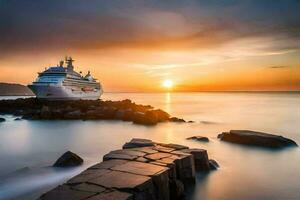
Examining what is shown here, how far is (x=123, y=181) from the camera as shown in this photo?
190 inches

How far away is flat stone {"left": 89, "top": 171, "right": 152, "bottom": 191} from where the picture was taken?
4590mm

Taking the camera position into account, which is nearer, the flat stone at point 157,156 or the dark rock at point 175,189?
the dark rock at point 175,189

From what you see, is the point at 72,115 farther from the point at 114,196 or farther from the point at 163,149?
the point at 114,196

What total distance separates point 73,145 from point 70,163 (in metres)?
6.10

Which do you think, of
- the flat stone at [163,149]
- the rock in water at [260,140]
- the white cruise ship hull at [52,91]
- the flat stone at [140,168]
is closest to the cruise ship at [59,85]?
the white cruise ship hull at [52,91]

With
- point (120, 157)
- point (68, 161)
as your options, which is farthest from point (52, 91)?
point (120, 157)

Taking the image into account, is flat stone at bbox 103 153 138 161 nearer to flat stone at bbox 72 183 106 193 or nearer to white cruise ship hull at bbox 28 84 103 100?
flat stone at bbox 72 183 106 193

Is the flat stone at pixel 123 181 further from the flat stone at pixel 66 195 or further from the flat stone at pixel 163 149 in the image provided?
the flat stone at pixel 163 149

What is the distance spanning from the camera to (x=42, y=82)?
53062 mm

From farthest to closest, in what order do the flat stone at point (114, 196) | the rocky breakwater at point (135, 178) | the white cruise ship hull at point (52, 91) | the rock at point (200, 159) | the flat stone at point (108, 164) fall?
the white cruise ship hull at point (52, 91) < the rock at point (200, 159) < the flat stone at point (108, 164) < the rocky breakwater at point (135, 178) < the flat stone at point (114, 196)

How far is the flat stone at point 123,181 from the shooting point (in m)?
4.59

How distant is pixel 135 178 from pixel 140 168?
0.66 m

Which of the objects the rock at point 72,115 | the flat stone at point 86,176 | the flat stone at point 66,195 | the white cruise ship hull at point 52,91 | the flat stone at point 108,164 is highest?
the white cruise ship hull at point 52,91

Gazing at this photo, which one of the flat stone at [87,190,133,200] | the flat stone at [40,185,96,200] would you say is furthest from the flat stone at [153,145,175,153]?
the flat stone at [40,185,96,200]
